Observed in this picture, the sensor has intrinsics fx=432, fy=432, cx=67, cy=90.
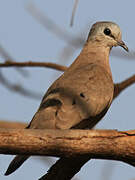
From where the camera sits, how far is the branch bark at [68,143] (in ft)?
10.0

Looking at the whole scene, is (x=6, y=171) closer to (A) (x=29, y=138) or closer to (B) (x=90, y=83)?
(A) (x=29, y=138)

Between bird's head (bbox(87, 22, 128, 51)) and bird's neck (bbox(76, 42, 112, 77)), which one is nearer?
bird's neck (bbox(76, 42, 112, 77))

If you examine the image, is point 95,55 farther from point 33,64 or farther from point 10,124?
point 10,124

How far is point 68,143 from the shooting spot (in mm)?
3100

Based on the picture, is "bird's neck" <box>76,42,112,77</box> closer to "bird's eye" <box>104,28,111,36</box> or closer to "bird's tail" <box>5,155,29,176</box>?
"bird's eye" <box>104,28,111,36</box>

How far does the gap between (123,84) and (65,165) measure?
1.76 metres

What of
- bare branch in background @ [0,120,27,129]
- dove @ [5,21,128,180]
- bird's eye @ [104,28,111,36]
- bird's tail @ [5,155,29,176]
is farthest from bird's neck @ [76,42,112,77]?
bird's tail @ [5,155,29,176]

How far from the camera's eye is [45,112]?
12.9ft

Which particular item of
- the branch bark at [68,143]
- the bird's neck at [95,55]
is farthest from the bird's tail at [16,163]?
the bird's neck at [95,55]

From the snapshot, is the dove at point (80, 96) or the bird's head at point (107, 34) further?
the bird's head at point (107, 34)

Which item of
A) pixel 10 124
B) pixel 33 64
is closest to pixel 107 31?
pixel 33 64

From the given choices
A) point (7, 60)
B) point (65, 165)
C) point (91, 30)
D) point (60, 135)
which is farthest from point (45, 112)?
point (91, 30)

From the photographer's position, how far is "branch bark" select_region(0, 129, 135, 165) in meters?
3.06

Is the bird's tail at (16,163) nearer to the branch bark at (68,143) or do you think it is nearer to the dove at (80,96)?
the dove at (80,96)
